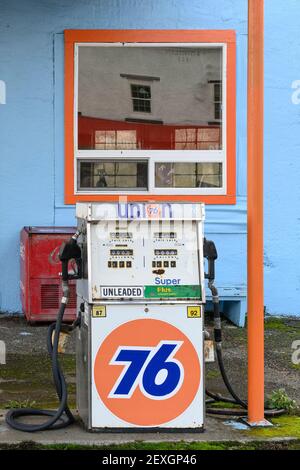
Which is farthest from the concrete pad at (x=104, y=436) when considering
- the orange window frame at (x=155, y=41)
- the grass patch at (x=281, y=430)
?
the orange window frame at (x=155, y=41)

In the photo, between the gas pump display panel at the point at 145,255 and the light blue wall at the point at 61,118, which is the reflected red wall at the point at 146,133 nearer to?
the light blue wall at the point at 61,118

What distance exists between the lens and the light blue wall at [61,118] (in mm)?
8844

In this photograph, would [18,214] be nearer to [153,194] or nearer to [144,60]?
[153,194]

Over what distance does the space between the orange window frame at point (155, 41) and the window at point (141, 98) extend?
556mm

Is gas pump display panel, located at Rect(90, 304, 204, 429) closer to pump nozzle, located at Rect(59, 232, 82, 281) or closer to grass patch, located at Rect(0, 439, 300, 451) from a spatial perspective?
grass patch, located at Rect(0, 439, 300, 451)

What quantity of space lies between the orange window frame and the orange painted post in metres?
3.70

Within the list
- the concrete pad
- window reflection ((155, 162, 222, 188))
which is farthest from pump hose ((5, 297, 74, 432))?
window reflection ((155, 162, 222, 188))

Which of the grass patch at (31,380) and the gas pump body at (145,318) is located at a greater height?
the gas pump body at (145,318)
